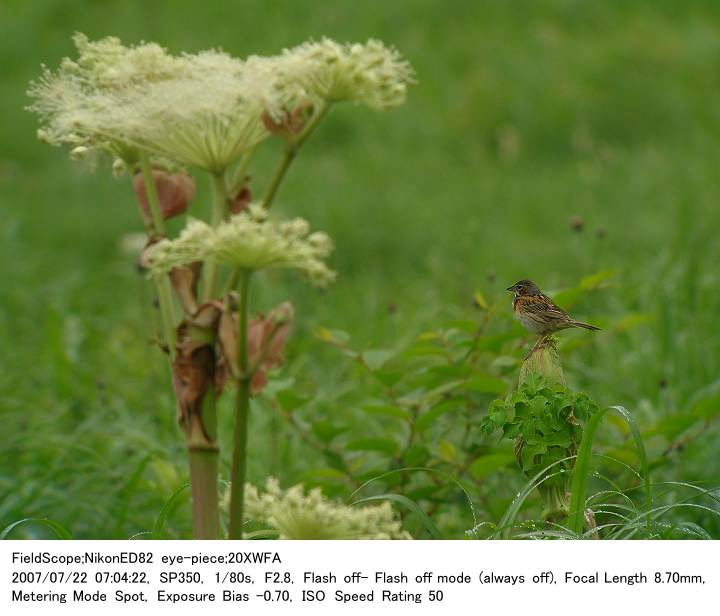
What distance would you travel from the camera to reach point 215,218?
1.42 metres

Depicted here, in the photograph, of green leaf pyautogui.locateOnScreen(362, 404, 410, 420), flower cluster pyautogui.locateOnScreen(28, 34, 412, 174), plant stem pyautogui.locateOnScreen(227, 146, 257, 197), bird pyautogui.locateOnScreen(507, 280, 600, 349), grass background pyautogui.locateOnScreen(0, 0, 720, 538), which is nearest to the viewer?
flower cluster pyautogui.locateOnScreen(28, 34, 412, 174)

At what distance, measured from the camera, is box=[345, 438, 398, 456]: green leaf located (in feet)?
7.81

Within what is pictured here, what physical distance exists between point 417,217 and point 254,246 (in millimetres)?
4992

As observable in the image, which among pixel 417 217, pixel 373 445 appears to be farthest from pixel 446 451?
pixel 417 217

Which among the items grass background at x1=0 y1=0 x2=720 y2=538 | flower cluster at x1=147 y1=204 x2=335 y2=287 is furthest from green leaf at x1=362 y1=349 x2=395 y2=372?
flower cluster at x1=147 y1=204 x2=335 y2=287

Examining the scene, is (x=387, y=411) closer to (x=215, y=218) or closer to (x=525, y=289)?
(x=525, y=289)

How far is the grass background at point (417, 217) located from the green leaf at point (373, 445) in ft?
1.57

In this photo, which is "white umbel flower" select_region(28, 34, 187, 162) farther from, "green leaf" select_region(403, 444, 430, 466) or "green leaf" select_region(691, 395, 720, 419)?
"green leaf" select_region(691, 395, 720, 419)

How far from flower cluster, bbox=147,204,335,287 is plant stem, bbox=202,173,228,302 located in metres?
0.12

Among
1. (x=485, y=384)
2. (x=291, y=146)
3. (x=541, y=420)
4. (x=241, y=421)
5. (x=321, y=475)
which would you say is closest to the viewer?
(x=241, y=421)

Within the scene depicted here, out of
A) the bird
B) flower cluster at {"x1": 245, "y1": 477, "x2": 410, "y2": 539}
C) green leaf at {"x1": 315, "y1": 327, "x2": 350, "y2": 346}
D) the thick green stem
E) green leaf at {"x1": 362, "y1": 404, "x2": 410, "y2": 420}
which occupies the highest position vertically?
green leaf at {"x1": 315, "y1": 327, "x2": 350, "y2": 346}

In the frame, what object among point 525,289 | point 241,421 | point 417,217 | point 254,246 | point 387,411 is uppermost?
point 417,217

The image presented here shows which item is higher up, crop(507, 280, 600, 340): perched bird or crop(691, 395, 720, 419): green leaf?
crop(691, 395, 720, 419): green leaf
